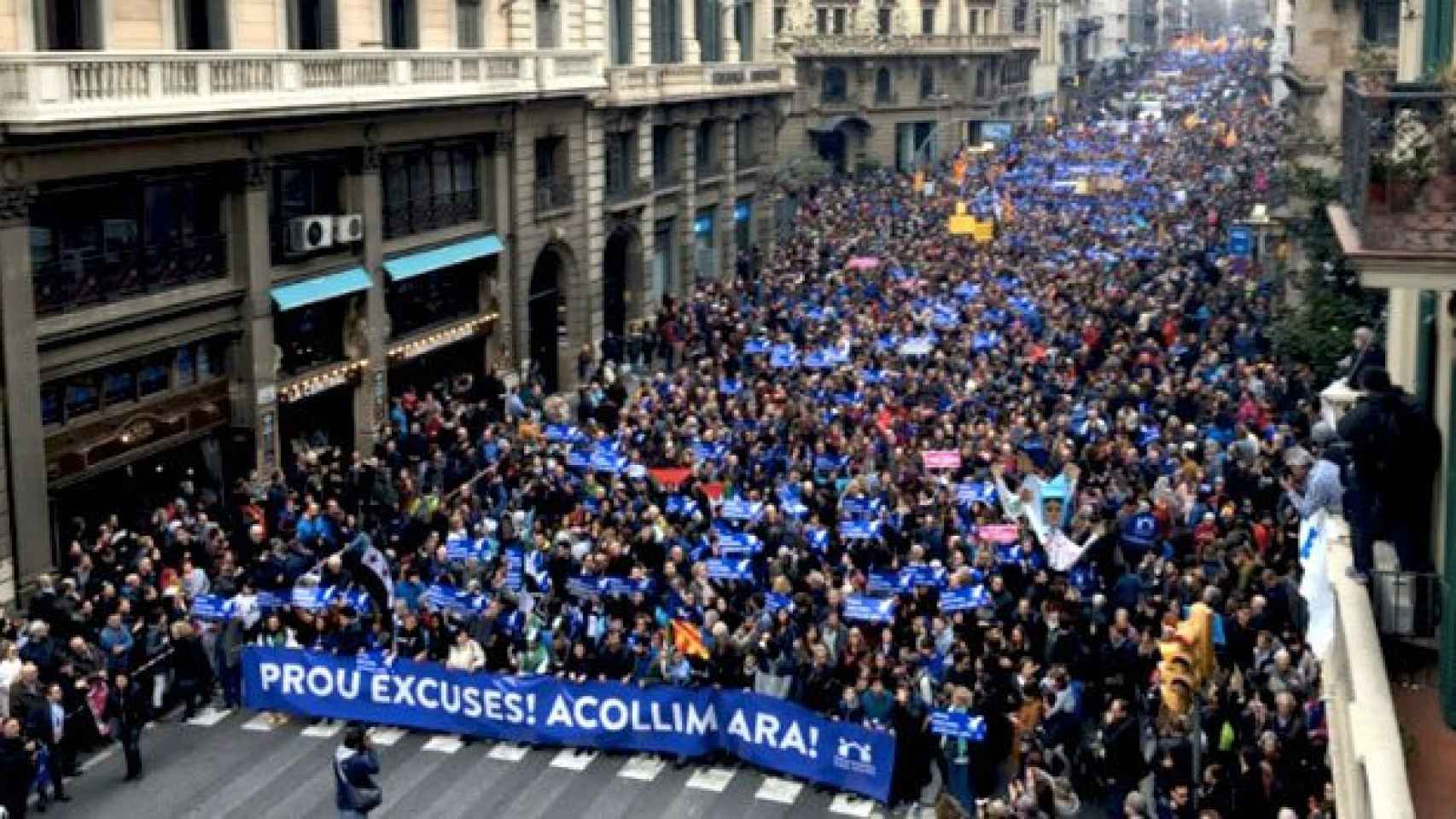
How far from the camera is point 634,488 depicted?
28750mm

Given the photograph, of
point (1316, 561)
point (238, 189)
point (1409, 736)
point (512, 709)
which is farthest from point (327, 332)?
point (1409, 736)

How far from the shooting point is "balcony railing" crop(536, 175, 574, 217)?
1720 inches

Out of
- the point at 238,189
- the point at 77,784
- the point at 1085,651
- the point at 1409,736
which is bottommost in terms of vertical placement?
the point at 77,784

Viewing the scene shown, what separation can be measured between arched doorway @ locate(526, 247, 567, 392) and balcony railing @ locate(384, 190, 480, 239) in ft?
13.1

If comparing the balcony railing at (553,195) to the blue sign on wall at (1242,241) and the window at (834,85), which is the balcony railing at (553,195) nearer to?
the blue sign on wall at (1242,241)

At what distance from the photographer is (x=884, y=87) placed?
98.5m

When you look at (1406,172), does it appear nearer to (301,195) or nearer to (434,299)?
(301,195)

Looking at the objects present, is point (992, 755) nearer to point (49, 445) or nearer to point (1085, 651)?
point (1085, 651)

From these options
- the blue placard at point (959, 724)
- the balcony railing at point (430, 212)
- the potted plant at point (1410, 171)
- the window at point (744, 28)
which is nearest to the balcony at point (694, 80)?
the window at point (744, 28)

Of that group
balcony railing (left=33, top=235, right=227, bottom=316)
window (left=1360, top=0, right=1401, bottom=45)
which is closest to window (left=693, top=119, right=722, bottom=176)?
window (left=1360, top=0, right=1401, bottom=45)

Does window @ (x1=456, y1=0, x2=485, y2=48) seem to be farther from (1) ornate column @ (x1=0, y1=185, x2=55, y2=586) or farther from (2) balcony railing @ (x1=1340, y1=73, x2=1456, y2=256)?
(2) balcony railing @ (x1=1340, y1=73, x2=1456, y2=256)

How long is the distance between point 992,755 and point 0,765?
407 inches

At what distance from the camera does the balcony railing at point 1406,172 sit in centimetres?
894

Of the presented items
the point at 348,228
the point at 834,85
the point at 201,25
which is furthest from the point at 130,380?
the point at 834,85
